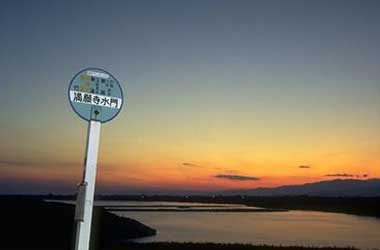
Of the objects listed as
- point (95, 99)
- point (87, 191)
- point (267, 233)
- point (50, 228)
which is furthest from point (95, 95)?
point (267, 233)

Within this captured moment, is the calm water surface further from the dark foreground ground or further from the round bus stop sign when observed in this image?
the round bus stop sign

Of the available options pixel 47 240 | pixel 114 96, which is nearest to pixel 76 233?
pixel 114 96

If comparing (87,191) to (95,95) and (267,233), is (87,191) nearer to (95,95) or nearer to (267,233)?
(95,95)

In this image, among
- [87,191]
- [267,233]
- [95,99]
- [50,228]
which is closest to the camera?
[87,191]

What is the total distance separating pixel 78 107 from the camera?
13.8 feet

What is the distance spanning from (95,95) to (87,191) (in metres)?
0.90

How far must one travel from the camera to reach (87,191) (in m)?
4.17

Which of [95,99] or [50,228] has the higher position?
[95,99]

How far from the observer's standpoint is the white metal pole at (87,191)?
4.10 metres

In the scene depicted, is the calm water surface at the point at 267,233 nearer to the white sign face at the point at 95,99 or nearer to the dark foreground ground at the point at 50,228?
the dark foreground ground at the point at 50,228

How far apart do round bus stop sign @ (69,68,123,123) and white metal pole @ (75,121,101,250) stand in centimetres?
11

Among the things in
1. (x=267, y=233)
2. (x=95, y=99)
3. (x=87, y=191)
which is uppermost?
(x=95, y=99)

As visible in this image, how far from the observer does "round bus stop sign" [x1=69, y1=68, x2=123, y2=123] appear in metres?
4.21

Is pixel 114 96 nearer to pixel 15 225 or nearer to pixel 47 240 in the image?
pixel 47 240
